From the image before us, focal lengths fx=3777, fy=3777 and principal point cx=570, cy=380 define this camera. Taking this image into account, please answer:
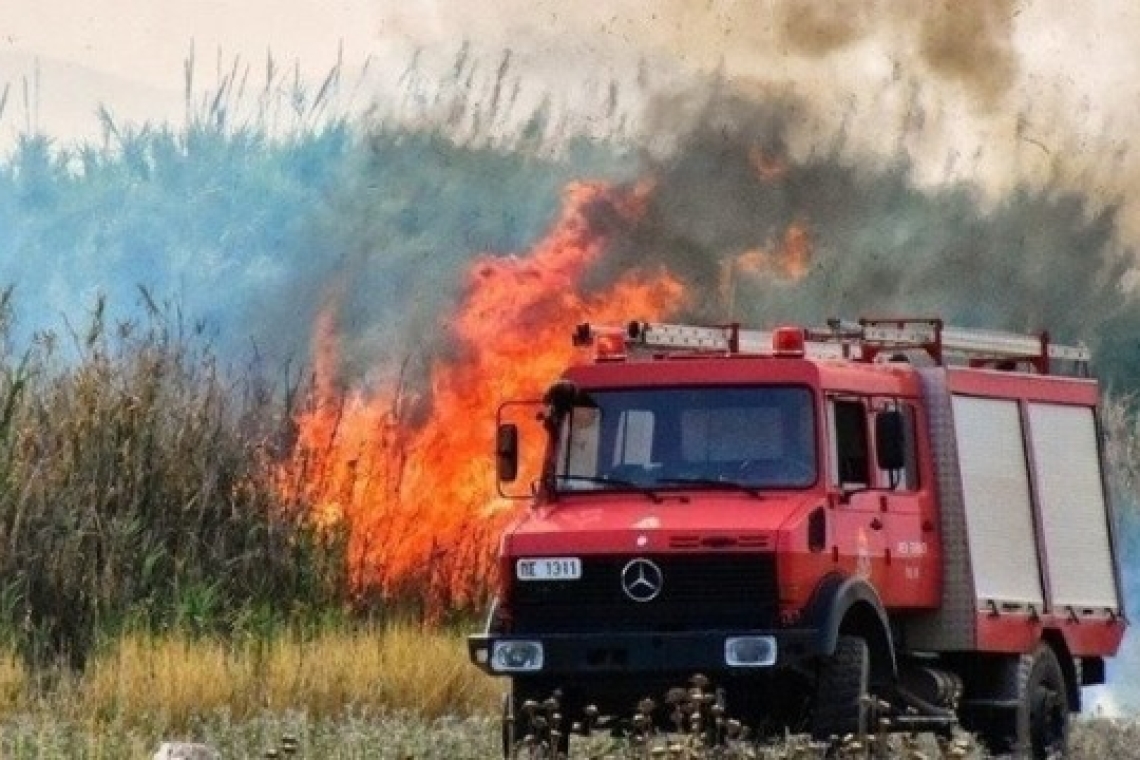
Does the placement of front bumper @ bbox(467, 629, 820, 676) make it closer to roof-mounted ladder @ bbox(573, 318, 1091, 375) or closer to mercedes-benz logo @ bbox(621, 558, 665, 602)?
mercedes-benz logo @ bbox(621, 558, 665, 602)

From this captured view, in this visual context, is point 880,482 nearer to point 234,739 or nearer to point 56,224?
point 234,739

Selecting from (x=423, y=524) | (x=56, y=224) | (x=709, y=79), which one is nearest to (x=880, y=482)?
(x=423, y=524)

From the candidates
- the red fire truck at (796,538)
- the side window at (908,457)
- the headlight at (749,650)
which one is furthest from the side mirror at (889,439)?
the headlight at (749,650)

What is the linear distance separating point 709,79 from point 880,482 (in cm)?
1757

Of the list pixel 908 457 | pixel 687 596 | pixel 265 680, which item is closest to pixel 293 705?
pixel 265 680

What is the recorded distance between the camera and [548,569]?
69.5 ft

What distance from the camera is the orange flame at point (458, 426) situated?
26719 millimetres

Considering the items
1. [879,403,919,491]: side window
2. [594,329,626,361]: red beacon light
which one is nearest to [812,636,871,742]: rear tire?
[879,403,919,491]: side window

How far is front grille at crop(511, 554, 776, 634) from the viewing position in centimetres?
2083

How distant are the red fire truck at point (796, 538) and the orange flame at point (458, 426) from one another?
420 centimetres

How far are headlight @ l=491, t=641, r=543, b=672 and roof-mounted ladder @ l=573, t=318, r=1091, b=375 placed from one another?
2.06 m

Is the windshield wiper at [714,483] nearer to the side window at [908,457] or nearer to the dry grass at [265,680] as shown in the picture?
the side window at [908,457]

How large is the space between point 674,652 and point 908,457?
2.77 metres

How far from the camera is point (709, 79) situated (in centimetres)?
3922
